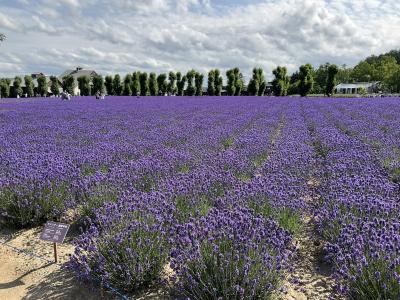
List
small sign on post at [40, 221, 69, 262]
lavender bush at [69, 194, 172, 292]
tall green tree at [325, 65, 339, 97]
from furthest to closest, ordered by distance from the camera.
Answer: tall green tree at [325, 65, 339, 97] → small sign on post at [40, 221, 69, 262] → lavender bush at [69, 194, 172, 292]

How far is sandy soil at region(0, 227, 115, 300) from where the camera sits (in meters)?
3.21

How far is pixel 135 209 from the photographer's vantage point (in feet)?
12.3

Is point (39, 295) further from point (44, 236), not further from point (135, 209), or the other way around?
point (135, 209)

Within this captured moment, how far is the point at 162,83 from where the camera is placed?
2375 inches

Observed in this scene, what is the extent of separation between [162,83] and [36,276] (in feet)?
191

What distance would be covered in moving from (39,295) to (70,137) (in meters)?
7.39

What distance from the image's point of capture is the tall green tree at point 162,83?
59688 millimetres

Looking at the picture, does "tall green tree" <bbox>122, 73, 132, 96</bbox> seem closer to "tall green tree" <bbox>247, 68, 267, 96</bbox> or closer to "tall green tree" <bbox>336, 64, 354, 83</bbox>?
"tall green tree" <bbox>247, 68, 267, 96</bbox>

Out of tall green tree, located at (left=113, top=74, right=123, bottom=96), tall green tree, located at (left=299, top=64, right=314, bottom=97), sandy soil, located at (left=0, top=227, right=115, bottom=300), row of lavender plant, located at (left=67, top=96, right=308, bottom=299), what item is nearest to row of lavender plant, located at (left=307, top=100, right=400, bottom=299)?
row of lavender plant, located at (left=67, top=96, right=308, bottom=299)

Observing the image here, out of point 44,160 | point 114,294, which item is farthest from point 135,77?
point 114,294

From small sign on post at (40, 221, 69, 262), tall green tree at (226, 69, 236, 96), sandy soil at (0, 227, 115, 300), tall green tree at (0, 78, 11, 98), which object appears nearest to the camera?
sandy soil at (0, 227, 115, 300)

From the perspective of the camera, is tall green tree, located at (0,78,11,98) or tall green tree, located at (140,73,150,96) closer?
tall green tree, located at (0,78,11,98)

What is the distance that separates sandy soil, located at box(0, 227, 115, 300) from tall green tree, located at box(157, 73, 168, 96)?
56.5 m

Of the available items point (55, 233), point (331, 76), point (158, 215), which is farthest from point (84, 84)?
point (158, 215)
